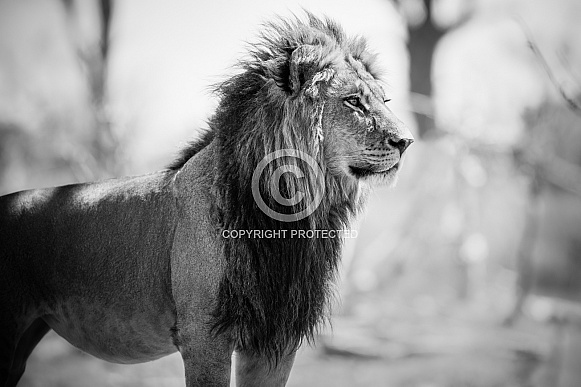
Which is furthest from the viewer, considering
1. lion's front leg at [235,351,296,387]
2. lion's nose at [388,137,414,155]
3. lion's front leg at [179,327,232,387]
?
lion's front leg at [235,351,296,387]

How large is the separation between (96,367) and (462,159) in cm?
801

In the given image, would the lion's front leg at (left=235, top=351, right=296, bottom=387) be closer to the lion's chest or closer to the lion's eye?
the lion's chest

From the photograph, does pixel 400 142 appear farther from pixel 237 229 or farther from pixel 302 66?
pixel 237 229

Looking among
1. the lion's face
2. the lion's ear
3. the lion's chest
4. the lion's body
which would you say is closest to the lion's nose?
the lion's face

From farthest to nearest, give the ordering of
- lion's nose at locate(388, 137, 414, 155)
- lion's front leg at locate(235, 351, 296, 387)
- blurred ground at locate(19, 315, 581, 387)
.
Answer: blurred ground at locate(19, 315, 581, 387) → lion's front leg at locate(235, 351, 296, 387) → lion's nose at locate(388, 137, 414, 155)

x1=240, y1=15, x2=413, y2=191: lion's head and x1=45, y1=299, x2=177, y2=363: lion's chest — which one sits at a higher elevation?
x1=240, y1=15, x2=413, y2=191: lion's head

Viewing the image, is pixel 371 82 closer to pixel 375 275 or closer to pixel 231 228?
pixel 231 228

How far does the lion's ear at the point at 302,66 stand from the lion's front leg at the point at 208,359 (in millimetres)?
1336

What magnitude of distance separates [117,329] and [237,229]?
960mm

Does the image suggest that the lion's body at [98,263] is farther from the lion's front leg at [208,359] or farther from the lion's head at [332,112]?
the lion's head at [332,112]

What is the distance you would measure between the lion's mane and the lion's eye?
136 millimetres

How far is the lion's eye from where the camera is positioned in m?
3.02

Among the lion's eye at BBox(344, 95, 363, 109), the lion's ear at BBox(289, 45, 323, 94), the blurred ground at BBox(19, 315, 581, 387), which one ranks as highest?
the lion's ear at BBox(289, 45, 323, 94)

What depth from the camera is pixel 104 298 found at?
126 inches
